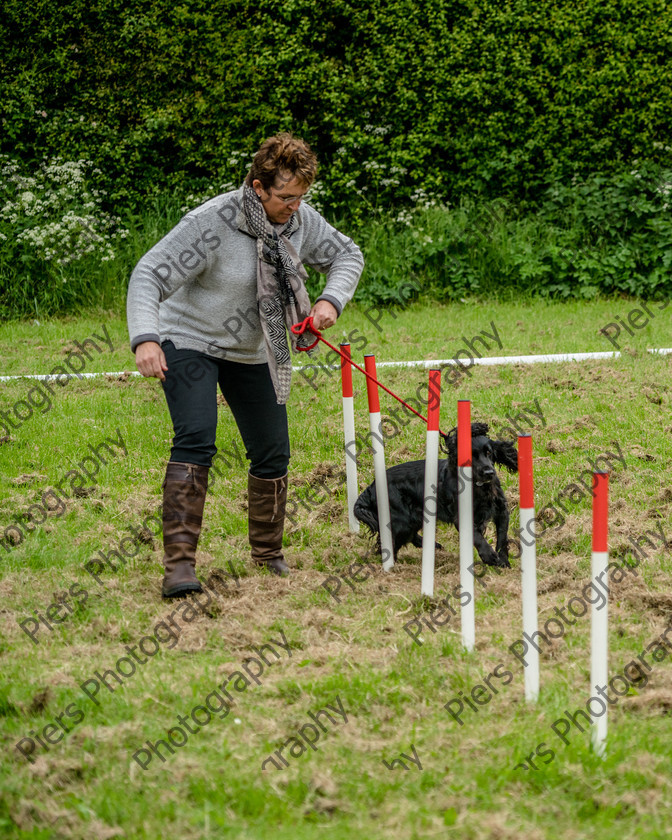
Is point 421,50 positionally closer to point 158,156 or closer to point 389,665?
point 158,156

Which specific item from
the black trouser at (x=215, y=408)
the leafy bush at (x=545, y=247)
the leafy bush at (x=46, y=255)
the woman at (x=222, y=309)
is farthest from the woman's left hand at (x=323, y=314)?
the leafy bush at (x=46, y=255)

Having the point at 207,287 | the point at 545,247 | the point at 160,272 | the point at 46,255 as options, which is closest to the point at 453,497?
the point at 207,287

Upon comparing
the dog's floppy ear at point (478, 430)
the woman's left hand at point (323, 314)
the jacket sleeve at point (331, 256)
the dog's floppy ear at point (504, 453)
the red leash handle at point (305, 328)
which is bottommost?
the dog's floppy ear at point (504, 453)

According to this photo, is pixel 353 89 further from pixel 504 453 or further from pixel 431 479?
pixel 431 479

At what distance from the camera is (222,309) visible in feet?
13.9

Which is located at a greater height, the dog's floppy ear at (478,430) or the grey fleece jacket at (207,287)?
the grey fleece jacket at (207,287)

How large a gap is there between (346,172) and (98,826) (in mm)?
11276

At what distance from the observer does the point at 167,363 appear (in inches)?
164

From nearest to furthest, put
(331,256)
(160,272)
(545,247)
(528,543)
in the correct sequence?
(528,543) → (160,272) → (331,256) → (545,247)

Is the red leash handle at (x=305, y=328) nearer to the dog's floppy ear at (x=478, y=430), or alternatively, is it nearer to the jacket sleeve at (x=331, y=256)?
the jacket sleeve at (x=331, y=256)

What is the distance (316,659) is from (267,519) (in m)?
1.15

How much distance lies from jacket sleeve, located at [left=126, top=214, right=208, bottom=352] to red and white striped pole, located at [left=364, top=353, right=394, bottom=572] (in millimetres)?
1049

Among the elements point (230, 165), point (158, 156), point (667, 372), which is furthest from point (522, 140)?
point (667, 372)

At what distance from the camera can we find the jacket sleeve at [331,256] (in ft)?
14.6
